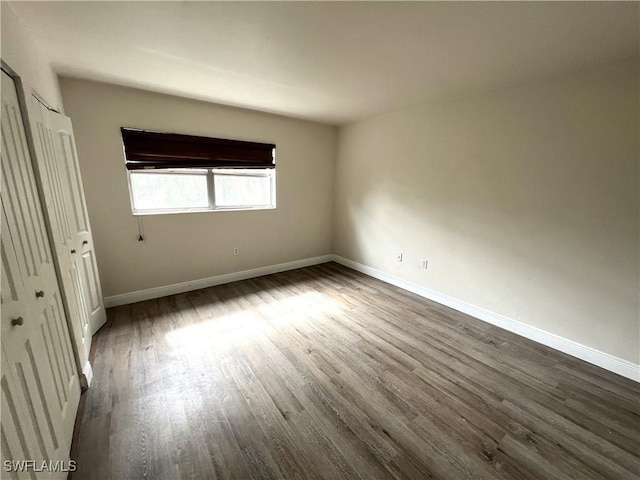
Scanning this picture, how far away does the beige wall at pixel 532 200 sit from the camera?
201 cm

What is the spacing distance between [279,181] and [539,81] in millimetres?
3136

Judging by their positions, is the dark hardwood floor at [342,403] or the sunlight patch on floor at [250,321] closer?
the dark hardwood floor at [342,403]

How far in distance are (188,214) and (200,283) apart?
37.8 inches

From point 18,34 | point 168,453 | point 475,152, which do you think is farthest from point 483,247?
point 18,34

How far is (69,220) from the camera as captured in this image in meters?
2.00

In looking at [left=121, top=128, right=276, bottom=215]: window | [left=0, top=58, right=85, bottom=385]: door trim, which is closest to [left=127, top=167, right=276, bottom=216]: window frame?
[left=121, top=128, right=276, bottom=215]: window

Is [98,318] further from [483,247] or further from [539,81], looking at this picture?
[539,81]

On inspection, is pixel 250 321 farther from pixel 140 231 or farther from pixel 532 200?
pixel 532 200

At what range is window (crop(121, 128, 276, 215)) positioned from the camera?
9.61 feet

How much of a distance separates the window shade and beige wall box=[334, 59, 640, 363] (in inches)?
72.6

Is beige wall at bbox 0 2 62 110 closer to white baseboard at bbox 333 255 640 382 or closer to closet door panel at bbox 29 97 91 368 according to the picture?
closet door panel at bbox 29 97 91 368

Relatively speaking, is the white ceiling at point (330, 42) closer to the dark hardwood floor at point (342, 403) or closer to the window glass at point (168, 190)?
the window glass at point (168, 190)

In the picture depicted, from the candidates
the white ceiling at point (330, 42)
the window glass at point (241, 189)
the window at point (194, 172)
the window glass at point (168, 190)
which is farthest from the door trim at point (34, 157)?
the window glass at point (241, 189)

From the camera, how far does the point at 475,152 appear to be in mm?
2770
